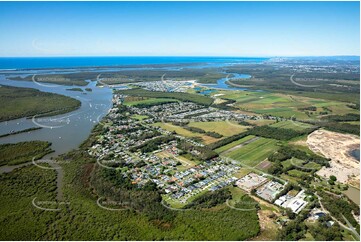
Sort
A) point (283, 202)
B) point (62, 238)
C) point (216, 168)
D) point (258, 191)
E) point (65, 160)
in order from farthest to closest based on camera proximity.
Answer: point (65, 160) → point (216, 168) → point (258, 191) → point (283, 202) → point (62, 238)

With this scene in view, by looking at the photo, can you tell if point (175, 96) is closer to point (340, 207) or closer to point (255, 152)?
point (255, 152)

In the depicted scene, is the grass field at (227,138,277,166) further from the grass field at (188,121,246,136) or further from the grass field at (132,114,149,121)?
the grass field at (132,114,149,121)

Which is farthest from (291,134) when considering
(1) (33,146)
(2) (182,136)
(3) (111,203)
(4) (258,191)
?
(1) (33,146)

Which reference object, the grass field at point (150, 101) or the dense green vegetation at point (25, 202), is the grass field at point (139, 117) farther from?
the dense green vegetation at point (25, 202)

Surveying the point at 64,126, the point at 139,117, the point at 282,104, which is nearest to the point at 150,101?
the point at 139,117

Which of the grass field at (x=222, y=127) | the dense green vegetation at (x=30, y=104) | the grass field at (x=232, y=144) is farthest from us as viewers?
the dense green vegetation at (x=30, y=104)

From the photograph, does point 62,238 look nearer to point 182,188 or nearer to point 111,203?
point 111,203

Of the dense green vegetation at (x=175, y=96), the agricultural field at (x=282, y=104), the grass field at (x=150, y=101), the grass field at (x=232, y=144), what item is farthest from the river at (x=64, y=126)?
the agricultural field at (x=282, y=104)
